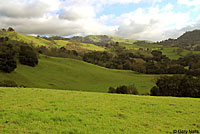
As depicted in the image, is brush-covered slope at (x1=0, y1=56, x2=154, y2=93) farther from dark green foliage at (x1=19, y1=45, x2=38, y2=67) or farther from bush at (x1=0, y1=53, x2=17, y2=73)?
dark green foliage at (x1=19, y1=45, x2=38, y2=67)

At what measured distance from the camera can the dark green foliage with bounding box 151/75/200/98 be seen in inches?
1713

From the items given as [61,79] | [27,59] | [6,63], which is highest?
[27,59]

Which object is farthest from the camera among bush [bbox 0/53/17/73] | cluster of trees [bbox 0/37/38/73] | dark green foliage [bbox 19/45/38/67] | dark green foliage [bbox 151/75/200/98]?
dark green foliage [bbox 19/45/38/67]

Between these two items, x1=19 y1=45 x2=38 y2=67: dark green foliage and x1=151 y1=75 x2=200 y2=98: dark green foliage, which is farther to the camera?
x1=19 y1=45 x2=38 y2=67: dark green foliage

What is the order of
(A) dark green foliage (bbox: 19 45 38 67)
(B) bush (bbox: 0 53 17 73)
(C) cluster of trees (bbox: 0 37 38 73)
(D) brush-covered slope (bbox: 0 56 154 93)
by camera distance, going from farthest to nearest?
(A) dark green foliage (bbox: 19 45 38 67), (C) cluster of trees (bbox: 0 37 38 73), (D) brush-covered slope (bbox: 0 56 154 93), (B) bush (bbox: 0 53 17 73)

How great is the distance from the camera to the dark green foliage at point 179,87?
4350cm

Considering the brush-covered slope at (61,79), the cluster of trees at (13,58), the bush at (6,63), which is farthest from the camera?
the cluster of trees at (13,58)

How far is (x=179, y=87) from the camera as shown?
4691 centimetres

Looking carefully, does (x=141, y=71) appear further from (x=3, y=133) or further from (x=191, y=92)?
(x=3, y=133)

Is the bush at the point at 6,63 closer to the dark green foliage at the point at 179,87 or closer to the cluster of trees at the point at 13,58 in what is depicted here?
the cluster of trees at the point at 13,58

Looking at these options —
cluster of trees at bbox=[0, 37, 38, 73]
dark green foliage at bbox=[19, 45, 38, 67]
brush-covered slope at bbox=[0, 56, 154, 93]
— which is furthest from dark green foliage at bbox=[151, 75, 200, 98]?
dark green foliage at bbox=[19, 45, 38, 67]

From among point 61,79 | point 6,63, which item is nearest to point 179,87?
point 61,79

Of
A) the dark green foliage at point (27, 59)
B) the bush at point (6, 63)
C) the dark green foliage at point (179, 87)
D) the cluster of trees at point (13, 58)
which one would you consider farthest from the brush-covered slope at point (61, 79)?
the dark green foliage at point (179, 87)

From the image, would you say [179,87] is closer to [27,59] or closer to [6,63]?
[6,63]
